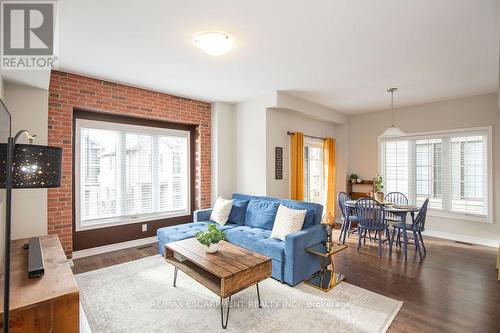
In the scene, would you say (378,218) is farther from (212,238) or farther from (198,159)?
(198,159)

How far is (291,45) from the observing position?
2.75 metres

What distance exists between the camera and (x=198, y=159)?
5113 millimetres

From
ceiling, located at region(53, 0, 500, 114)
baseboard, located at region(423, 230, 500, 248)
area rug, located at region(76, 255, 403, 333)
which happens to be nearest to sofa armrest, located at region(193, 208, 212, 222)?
area rug, located at region(76, 255, 403, 333)

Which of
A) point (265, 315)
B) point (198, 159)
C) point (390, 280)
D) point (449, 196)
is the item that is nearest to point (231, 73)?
point (198, 159)

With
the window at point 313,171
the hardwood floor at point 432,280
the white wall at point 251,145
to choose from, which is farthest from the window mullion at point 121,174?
the window at point 313,171

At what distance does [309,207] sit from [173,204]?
274cm

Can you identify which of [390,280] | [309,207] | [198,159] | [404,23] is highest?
[404,23]

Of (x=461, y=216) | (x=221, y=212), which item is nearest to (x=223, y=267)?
(x=221, y=212)

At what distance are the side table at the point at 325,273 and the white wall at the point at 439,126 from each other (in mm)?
3331

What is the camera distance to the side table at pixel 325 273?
2949 mm

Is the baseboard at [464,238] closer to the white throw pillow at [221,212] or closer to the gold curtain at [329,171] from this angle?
the gold curtain at [329,171]

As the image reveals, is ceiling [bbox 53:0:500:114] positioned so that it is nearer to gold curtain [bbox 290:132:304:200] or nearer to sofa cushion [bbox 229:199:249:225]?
gold curtain [bbox 290:132:304:200]

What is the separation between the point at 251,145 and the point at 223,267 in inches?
113

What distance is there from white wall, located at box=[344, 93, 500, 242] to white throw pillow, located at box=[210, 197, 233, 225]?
3726 mm
